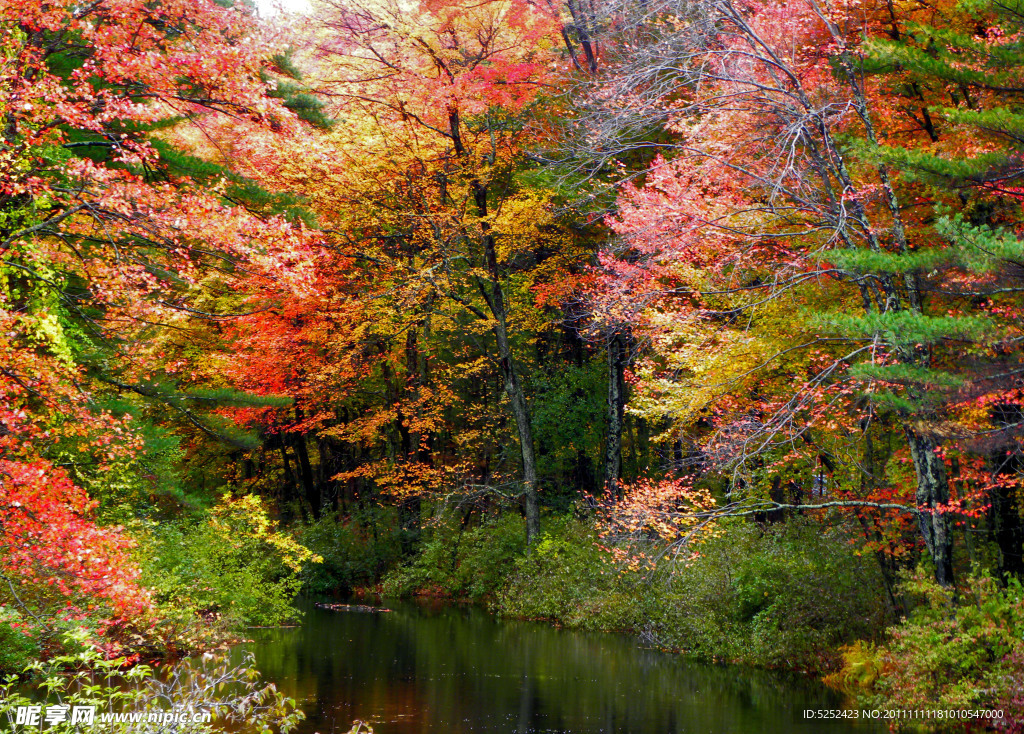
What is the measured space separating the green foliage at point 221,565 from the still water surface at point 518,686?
87cm

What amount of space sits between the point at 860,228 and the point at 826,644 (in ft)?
20.2

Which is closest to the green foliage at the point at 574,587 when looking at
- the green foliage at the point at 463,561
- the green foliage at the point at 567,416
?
the green foliage at the point at 463,561

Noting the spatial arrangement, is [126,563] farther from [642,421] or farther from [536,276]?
[642,421]

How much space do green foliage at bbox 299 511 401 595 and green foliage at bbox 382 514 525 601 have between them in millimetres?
1103

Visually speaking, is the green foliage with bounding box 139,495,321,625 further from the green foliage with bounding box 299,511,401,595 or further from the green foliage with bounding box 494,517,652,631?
the green foliage with bounding box 299,511,401,595

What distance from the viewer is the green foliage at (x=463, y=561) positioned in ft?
72.1

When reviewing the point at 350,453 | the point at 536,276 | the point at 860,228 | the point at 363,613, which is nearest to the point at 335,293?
the point at 536,276

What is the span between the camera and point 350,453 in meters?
33.4

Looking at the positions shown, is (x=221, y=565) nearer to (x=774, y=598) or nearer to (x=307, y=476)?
(x=774, y=598)

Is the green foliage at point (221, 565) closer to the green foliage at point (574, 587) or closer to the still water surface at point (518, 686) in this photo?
the still water surface at point (518, 686)

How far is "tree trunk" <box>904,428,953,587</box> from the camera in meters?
10.6

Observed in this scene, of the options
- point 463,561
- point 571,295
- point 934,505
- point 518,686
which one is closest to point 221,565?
point 518,686

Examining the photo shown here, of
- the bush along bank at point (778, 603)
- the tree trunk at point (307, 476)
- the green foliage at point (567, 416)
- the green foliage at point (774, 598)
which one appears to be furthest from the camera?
the tree trunk at point (307, 476)

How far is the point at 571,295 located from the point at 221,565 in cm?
1062
